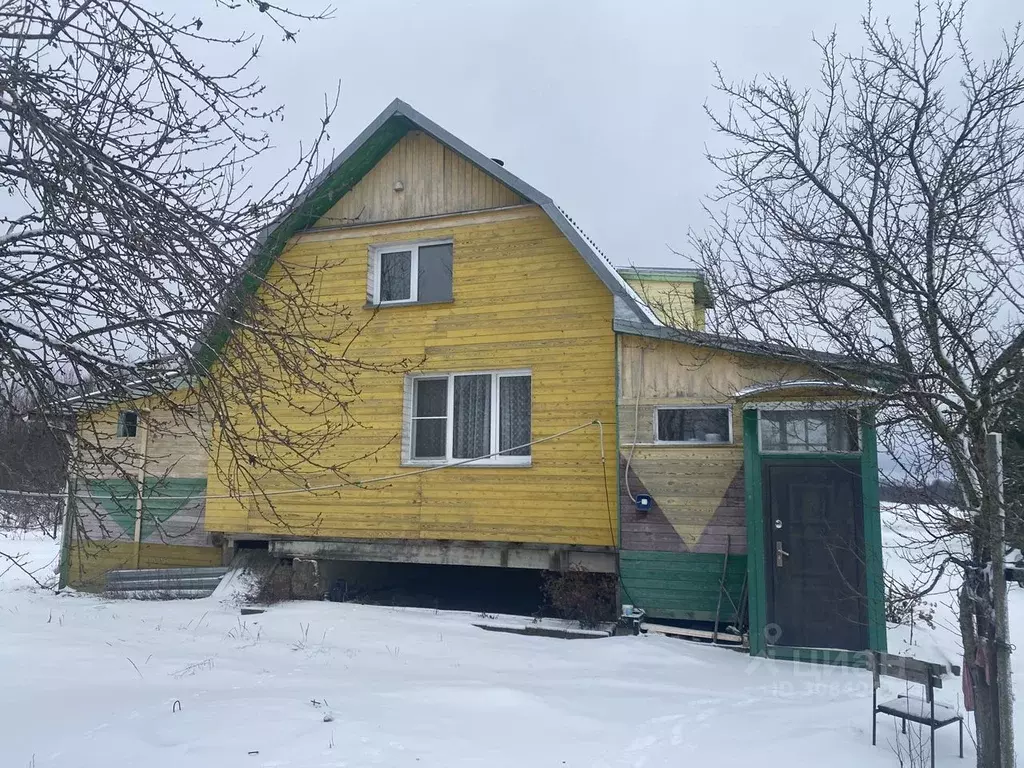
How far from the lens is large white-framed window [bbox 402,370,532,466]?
36.2ft

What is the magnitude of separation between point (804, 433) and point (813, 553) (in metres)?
1.31

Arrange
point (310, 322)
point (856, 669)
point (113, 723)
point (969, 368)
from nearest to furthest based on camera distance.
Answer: point (969, 368) < point (113, 723) < point (856, 669) < point (310, 322)

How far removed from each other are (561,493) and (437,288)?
3.59 metres

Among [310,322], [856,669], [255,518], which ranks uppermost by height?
[310,322]

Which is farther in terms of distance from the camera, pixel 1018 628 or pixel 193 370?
pixel 1018 628

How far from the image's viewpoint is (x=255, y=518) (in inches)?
482

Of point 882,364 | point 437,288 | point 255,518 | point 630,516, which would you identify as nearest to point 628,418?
point 630,516

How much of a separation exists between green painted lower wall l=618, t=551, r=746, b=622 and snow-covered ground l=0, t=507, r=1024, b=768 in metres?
0.62

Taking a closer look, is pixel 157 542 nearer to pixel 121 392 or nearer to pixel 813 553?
pixel 121 392

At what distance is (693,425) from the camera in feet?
32.6

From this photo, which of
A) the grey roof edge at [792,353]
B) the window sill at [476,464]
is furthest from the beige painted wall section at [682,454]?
the window sill at [476,464]

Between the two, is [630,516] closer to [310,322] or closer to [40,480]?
[310,322]

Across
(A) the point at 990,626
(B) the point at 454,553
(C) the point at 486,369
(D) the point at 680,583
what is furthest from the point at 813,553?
(C) the point at 486,369

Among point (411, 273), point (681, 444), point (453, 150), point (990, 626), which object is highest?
point (453, 150)
